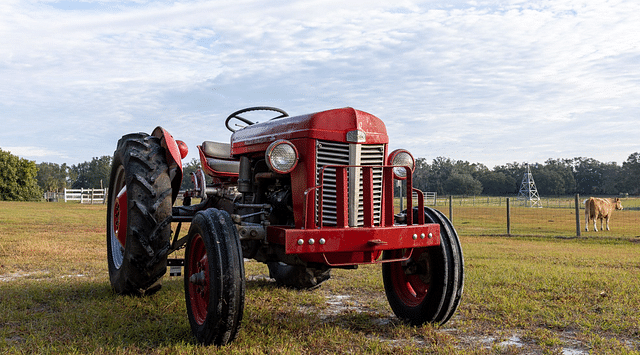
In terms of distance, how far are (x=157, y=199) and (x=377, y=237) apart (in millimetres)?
2196

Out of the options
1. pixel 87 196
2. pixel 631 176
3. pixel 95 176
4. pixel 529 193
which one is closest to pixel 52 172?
pixel 95 176

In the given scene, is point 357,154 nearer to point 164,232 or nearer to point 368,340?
point 368,340

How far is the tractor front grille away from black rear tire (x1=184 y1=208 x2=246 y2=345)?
0.73 m

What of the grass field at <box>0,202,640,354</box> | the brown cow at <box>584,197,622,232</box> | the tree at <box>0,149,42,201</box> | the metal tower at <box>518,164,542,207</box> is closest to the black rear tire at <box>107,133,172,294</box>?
the grass field at <box>0,202,640,354</box>

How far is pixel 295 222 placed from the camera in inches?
157

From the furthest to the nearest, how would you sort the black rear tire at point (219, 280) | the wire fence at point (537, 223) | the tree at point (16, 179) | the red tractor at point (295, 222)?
1. the tree at point (16, 179)
2. the wire fence at point (537, 223)
3. the red tractor at point (295, 222)
4. the black rear tire at point (219, 280)

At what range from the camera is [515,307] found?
5062 mm

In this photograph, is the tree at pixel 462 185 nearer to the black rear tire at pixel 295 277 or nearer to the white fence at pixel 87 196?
the white fence at pixel 87 196

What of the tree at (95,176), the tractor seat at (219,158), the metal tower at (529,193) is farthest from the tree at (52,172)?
the tractor seat at (219,158)

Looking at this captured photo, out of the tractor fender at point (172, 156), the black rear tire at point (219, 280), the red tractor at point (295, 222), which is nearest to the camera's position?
the black rear tire at point (219, 280)

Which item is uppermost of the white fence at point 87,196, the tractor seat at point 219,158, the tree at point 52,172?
the tree at point 52,172

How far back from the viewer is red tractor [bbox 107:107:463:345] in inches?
144

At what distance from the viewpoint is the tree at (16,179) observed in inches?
1711

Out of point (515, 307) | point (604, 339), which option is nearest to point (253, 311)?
point (515, 307)
